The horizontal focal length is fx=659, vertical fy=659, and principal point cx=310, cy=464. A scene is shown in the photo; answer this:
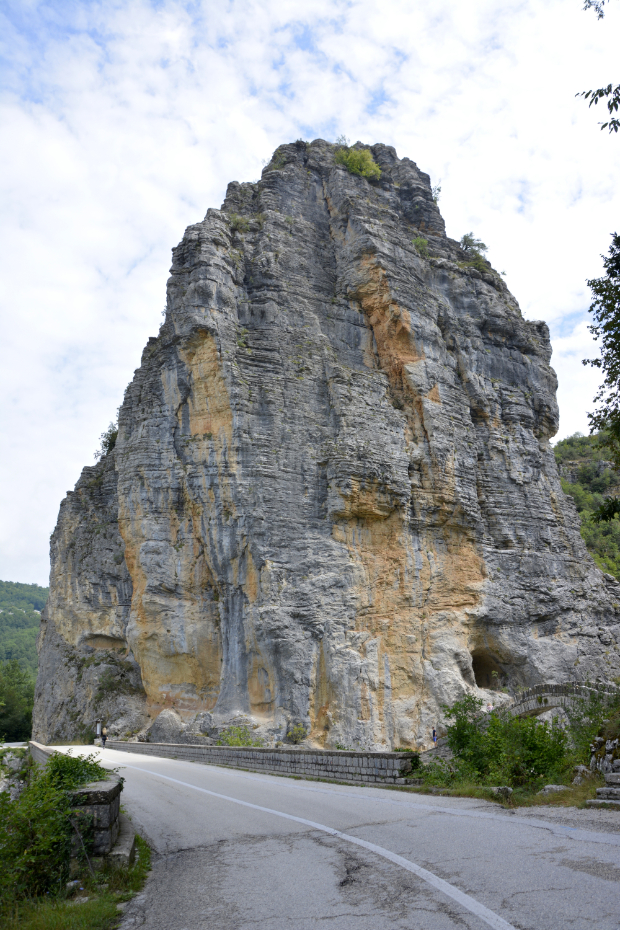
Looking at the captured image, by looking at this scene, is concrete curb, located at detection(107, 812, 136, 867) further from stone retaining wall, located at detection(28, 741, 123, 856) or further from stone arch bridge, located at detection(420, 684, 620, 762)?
stone arch bridge, located at detection(420, 684, 620, 762)

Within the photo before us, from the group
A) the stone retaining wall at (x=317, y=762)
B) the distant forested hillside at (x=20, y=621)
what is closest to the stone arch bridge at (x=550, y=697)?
the stone retaining wall at (x=317, y=762)

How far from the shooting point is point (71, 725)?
3167 cm

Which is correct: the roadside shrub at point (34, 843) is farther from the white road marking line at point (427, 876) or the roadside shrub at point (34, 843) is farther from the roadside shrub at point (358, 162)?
the roadside shrub at point (358, 162)

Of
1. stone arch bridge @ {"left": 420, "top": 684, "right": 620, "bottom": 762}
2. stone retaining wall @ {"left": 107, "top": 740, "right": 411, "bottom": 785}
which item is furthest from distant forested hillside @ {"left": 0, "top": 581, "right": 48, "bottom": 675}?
stone arch bridge @ {"left": 420, "top": 684, "right": 620, "bottom": 762}

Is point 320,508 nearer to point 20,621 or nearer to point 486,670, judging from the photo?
point 486,670

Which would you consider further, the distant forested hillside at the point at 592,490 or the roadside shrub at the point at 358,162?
the distant forested hillside at the point at 592,490

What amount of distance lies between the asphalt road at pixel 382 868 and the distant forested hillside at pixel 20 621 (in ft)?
164

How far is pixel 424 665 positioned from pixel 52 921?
24.9 meters

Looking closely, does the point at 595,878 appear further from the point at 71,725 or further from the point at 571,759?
the point at 71,725

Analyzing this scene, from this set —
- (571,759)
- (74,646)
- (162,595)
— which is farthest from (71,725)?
(571,759)

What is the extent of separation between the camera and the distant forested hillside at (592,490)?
54062 mm

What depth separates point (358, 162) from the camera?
38.6 metres

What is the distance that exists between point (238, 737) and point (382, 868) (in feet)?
59.9

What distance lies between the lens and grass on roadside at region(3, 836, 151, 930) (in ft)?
14.3
